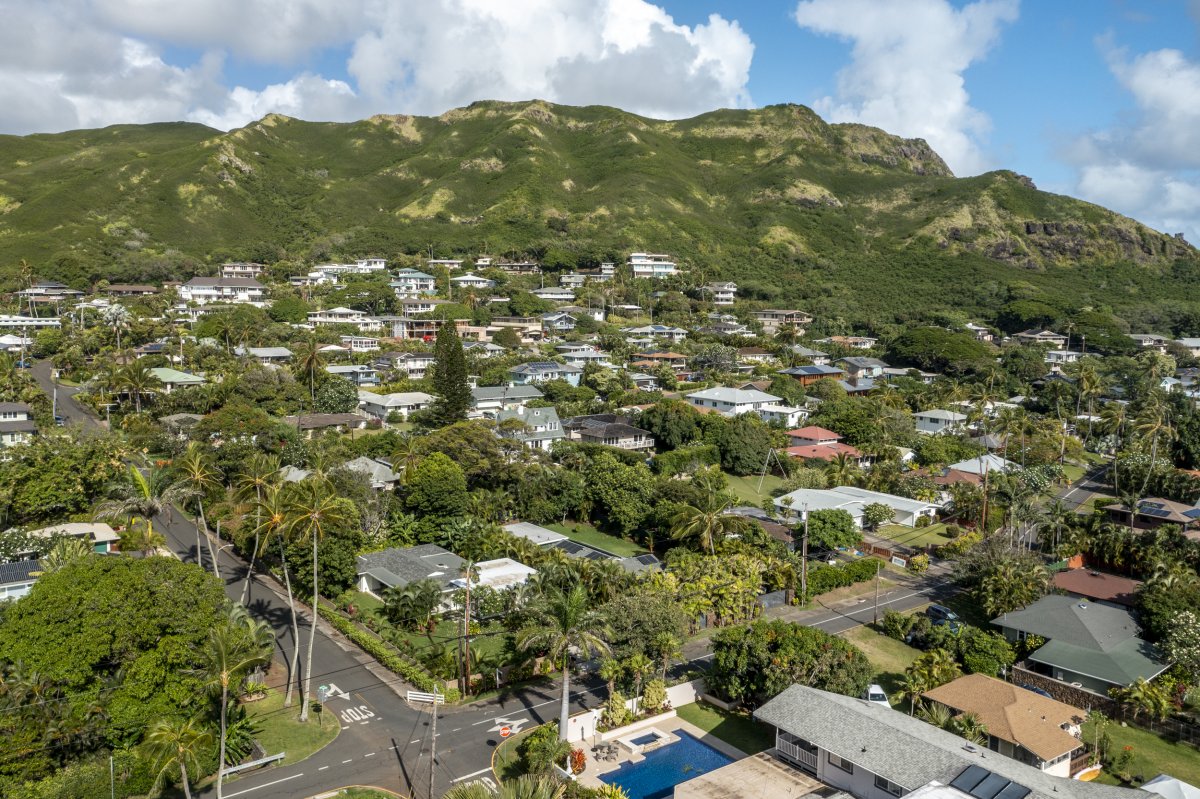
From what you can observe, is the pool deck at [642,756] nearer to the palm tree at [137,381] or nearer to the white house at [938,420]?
the palm tree at [137,381]

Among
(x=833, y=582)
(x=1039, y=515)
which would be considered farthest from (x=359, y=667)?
(x=1039, y=515)

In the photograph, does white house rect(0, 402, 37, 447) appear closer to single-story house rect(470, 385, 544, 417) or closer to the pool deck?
single-story house rect(470, 385, 544, 417)

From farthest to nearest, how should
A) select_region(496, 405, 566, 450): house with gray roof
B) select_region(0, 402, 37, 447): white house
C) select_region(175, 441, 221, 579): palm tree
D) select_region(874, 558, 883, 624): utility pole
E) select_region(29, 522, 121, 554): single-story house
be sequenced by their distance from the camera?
select_region(496, 405, 566, 450): house with gray roof, select_region(0, 402, 37, 447): white house, select_region(29, 522, 121, 554): single-story house, select_region(175, 441, 221, 579): palm tree, select_region(874, 558, 883, 624): utility pole

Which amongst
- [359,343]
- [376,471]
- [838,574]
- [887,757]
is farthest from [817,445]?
[359,343]

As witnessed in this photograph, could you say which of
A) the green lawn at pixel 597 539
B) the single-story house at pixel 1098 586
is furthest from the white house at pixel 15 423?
the single-story house at pixel 1098 586

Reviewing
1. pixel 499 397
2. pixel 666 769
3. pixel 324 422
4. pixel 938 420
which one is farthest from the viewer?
pixel 938 420

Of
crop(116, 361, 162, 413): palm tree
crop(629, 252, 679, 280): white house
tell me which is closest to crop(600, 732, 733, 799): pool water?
crop(116, 361, 162, 413): palm tree

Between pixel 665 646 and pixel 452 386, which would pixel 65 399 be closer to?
pixel 452 386
